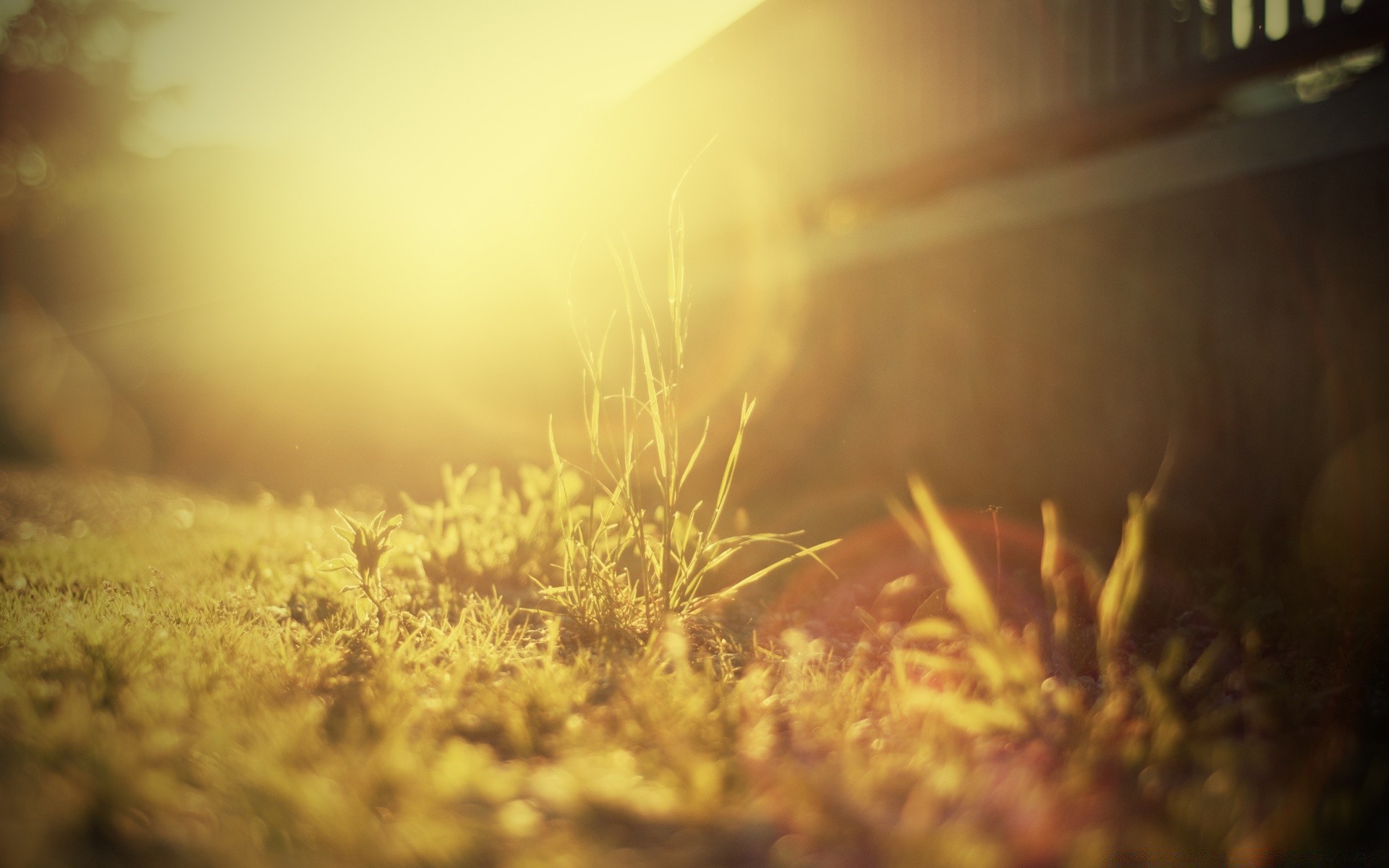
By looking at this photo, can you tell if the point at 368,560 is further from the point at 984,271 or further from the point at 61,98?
the point at 61,98

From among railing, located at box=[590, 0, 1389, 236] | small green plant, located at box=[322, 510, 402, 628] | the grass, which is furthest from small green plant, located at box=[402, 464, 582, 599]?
railing, located at box=[590, 0, 1389, 236]

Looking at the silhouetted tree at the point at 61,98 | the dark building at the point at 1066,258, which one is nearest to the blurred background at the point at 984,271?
the dark building at the point at 1066,258

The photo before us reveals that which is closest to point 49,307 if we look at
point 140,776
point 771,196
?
point 771,196

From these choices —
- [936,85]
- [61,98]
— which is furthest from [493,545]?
[61,98]

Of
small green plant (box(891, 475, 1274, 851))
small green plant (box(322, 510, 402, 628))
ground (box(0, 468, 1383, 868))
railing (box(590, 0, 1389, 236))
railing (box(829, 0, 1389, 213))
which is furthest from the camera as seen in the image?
railing (box(590, 0, 1389, 236))

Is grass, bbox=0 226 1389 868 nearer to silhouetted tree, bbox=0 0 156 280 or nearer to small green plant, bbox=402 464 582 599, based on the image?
small green plant, bbox=402 464 582 599

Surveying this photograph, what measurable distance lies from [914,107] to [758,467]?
6.95 ft

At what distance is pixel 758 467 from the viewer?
16.0 ft

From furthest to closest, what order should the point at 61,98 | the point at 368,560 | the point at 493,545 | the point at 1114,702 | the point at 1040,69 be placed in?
the point at 61,98
the point at 1040,69
the point at 493,545
the point at 368,560
the point at 1114,702

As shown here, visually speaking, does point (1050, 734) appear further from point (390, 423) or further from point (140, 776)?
point (390, 423)

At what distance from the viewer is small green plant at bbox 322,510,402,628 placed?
2.13 meters

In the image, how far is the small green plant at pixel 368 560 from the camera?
7.00 feet

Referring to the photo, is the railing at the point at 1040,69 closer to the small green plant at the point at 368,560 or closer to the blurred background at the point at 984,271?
the blurred background at the point at 984,271

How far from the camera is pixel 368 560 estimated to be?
7.05ft
